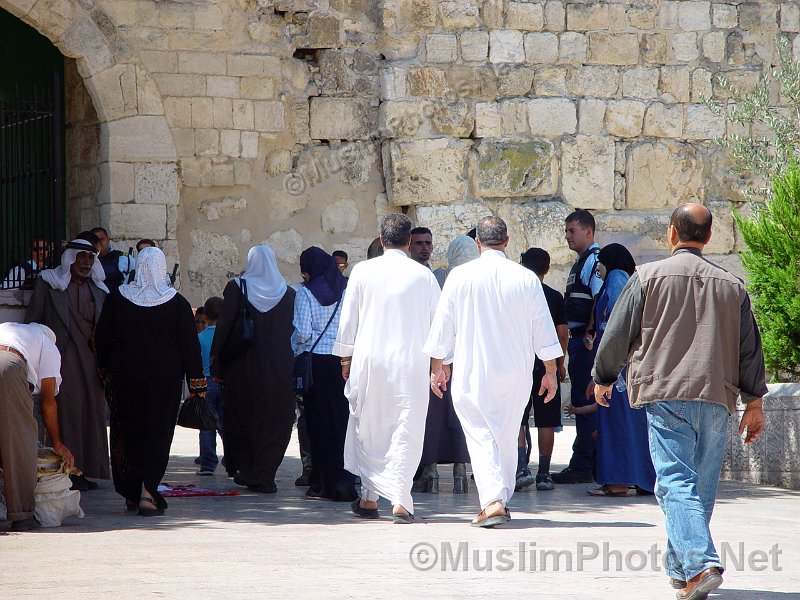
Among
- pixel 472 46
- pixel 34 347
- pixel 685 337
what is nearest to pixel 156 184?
pixel 472 46

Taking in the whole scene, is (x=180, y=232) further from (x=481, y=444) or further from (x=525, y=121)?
(x=481, y=444)

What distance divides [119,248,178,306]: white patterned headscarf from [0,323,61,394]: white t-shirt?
68 centimetres

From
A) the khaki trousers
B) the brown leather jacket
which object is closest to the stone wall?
the khaki trousers

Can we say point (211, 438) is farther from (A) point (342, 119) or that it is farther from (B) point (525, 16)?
(B) point (525, 16)

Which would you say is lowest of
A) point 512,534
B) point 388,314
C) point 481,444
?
point 512,534

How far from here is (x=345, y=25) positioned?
1113 cm

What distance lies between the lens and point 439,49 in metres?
11.2

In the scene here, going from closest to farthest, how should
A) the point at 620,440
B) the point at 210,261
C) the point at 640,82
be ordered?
1. the point at 620,440
2. the point at 210,261
3. the point at 640,82

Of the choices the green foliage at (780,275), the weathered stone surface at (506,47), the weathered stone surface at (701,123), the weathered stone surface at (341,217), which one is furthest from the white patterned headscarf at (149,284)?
the weathered stone surface at (701,123)

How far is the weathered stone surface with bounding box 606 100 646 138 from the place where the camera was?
11.5m

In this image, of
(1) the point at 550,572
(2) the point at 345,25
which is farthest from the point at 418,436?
(2) the point at 345,25

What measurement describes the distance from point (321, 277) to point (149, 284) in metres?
1.03

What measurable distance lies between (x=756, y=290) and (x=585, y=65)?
4320 millimetres

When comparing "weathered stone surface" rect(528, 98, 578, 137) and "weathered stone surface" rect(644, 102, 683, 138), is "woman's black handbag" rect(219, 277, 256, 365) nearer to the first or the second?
"weathered stone surface" rect(528, 98, 578, 137)
